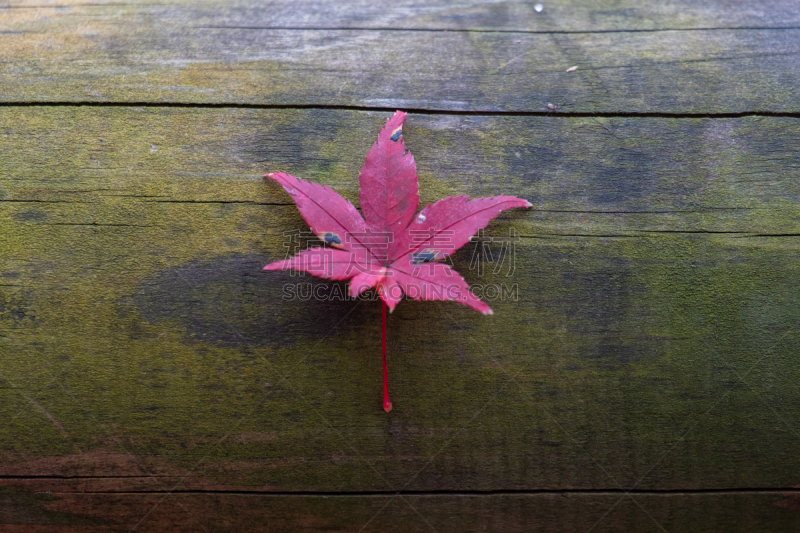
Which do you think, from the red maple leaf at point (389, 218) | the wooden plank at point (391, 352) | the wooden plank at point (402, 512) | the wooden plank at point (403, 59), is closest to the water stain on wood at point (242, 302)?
the wooden plank at point (391, 352)

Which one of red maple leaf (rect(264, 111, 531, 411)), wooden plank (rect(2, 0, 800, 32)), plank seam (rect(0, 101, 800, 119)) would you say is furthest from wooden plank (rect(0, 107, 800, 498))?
wooden plank (rect(2, 0, 800, 32))

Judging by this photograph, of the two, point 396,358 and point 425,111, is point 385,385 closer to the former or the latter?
point 396,358

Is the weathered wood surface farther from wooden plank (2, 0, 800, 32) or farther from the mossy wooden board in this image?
wooden plank (2, 0, 800, 32)

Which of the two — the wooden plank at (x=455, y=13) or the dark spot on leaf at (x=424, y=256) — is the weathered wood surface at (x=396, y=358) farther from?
the wooden plank at (x=455, y=13)

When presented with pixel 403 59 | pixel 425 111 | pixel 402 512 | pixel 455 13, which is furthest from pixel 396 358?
pixel 455 13

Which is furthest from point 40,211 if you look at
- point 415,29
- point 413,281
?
point 415,29

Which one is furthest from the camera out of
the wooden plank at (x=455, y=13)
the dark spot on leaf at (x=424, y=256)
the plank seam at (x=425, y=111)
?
the wooden plank at (x=455, y=13)
